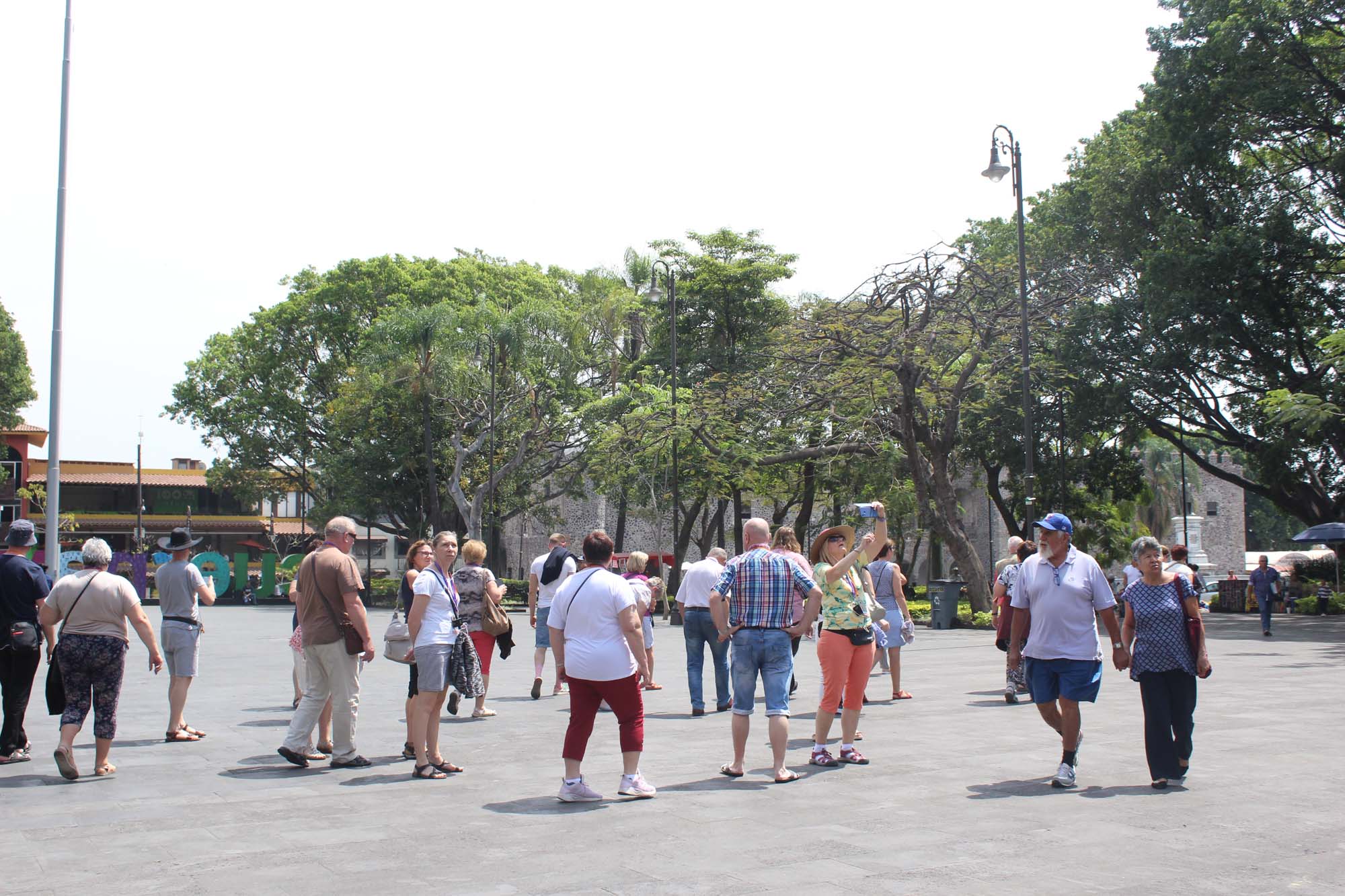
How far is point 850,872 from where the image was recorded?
17.5ft

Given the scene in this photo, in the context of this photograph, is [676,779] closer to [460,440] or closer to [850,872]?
[850,872]

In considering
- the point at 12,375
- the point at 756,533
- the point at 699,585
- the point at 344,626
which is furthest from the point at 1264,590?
the point at 12,375

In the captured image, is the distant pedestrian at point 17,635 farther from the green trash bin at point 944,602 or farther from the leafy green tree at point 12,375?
the leafy green tree at point 12,375

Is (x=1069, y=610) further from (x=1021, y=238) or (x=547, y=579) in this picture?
(x=1021, y=238)

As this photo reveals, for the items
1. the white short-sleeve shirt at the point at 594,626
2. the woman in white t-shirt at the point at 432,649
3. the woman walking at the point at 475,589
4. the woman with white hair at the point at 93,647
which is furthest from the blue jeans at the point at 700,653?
the woman with white hair at the point at 93,647

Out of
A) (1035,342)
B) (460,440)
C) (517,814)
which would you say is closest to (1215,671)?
(517,814)

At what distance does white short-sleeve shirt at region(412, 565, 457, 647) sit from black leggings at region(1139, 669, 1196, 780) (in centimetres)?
461

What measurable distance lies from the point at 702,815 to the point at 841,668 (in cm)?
206

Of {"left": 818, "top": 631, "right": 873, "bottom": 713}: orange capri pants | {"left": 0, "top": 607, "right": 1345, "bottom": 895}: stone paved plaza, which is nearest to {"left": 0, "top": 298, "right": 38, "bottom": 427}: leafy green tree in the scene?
{"left": 0, "top": 607, "right": 1345, "bottom": 895}: stone paved plaza

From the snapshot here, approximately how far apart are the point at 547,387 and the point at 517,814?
132 ft

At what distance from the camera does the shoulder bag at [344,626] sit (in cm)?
830

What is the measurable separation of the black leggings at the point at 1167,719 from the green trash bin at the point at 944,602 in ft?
66.1

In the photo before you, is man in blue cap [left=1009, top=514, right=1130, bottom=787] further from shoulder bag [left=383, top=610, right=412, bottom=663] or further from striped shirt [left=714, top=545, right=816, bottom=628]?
shoulder bag [left=383, top=610, right=412, bottom=663]

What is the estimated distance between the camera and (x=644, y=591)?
11789 mm
